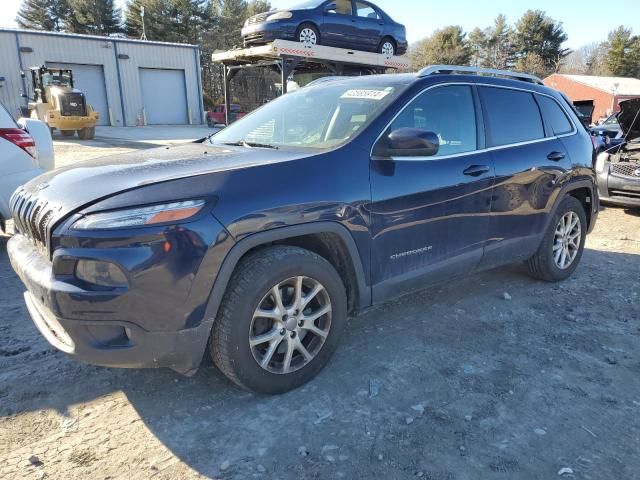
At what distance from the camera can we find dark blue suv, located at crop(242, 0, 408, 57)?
37.8 ft

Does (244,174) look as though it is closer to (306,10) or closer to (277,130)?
(277,130)

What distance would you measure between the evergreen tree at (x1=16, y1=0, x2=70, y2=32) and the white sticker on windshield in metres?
51.3

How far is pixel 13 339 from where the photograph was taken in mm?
3455

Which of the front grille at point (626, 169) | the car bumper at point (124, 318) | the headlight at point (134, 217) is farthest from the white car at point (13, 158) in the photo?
the front grille at point (626, 169)

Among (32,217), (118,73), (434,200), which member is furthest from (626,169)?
(118,73)

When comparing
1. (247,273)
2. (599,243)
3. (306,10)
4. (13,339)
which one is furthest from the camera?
(306,10)

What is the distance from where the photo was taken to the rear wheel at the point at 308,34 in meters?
11.8

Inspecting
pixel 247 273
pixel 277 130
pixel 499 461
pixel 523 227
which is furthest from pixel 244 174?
pixel 523 227

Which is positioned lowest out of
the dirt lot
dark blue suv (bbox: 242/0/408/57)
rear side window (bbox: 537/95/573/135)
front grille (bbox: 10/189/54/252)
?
the dirt lot

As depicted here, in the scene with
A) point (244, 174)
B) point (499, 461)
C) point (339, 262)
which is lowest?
A: point (499, 461)

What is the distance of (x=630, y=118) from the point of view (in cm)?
802

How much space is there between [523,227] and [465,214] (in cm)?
89

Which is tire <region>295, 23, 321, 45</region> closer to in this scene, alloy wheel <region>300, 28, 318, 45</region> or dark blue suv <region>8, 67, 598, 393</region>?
alloy wheel <region>300, 28, 318, 45</region>

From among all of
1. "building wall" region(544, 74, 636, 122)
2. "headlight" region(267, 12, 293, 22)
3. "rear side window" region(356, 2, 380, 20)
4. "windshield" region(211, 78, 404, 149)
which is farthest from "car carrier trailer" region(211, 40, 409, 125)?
"building wall" region(544, 74, 636, 122)
